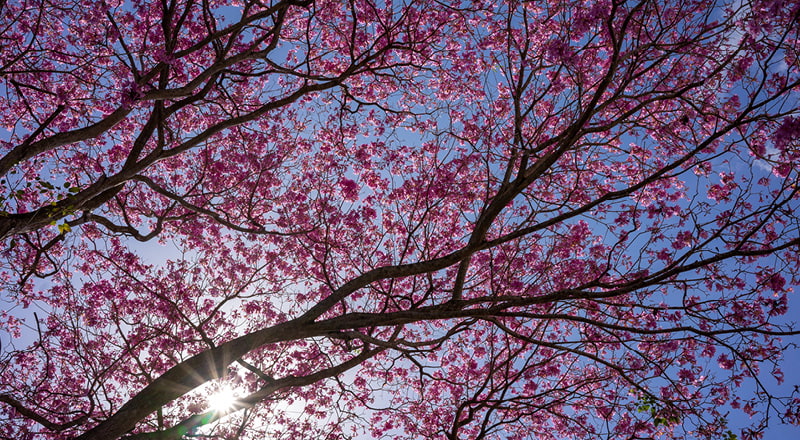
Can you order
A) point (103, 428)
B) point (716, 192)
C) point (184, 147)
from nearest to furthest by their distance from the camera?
point (103, 428), point (184, 147), point (716, 192)

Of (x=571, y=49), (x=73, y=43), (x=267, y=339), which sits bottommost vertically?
(x=267, y=339)

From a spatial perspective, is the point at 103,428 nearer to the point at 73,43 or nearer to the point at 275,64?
the point at 275,64

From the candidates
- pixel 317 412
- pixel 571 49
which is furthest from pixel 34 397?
pixel 571 49

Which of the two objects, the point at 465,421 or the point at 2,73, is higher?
the point at 2,73

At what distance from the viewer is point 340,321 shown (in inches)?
198

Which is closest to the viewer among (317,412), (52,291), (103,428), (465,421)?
(103,428)

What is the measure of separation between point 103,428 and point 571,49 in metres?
6.35

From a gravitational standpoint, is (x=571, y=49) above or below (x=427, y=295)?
above

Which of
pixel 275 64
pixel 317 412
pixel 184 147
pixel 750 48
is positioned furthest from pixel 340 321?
pixel 317 412

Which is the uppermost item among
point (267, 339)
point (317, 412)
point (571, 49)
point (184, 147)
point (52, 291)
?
point (52, 291)

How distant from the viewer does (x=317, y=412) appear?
35.0ft

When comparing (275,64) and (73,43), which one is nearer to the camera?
(275,64)

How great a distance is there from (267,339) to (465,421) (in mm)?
3738

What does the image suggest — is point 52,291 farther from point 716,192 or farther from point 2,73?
point 716,192
